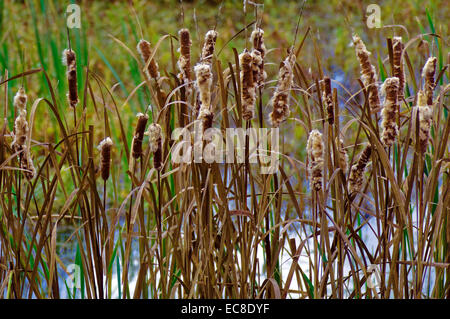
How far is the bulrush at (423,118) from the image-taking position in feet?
2.25

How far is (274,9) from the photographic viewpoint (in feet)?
12.1

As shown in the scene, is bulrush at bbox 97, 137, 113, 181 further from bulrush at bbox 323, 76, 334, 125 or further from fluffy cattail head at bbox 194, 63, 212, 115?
bulrush at bbox 323, 76, 334, 125

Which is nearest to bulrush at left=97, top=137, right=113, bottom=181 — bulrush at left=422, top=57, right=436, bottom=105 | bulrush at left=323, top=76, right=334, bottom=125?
bulrush at left=323, top=76, right=334, bottom=125

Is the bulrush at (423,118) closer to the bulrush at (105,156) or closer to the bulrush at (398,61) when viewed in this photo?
the bulrush at (398,61)

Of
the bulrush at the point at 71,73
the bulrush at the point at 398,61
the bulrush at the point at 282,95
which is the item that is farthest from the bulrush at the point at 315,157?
the bulrush at the point at 71,73

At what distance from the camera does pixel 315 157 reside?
684mm

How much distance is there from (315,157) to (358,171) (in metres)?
0.11

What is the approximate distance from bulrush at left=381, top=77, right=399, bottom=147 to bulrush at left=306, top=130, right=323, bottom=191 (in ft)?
0.28

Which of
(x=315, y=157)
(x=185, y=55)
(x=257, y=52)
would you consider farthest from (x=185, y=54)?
(x=315, y=157)

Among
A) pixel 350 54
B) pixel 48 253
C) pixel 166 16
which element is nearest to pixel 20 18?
pixel 166 16

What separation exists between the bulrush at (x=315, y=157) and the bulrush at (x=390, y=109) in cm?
9
